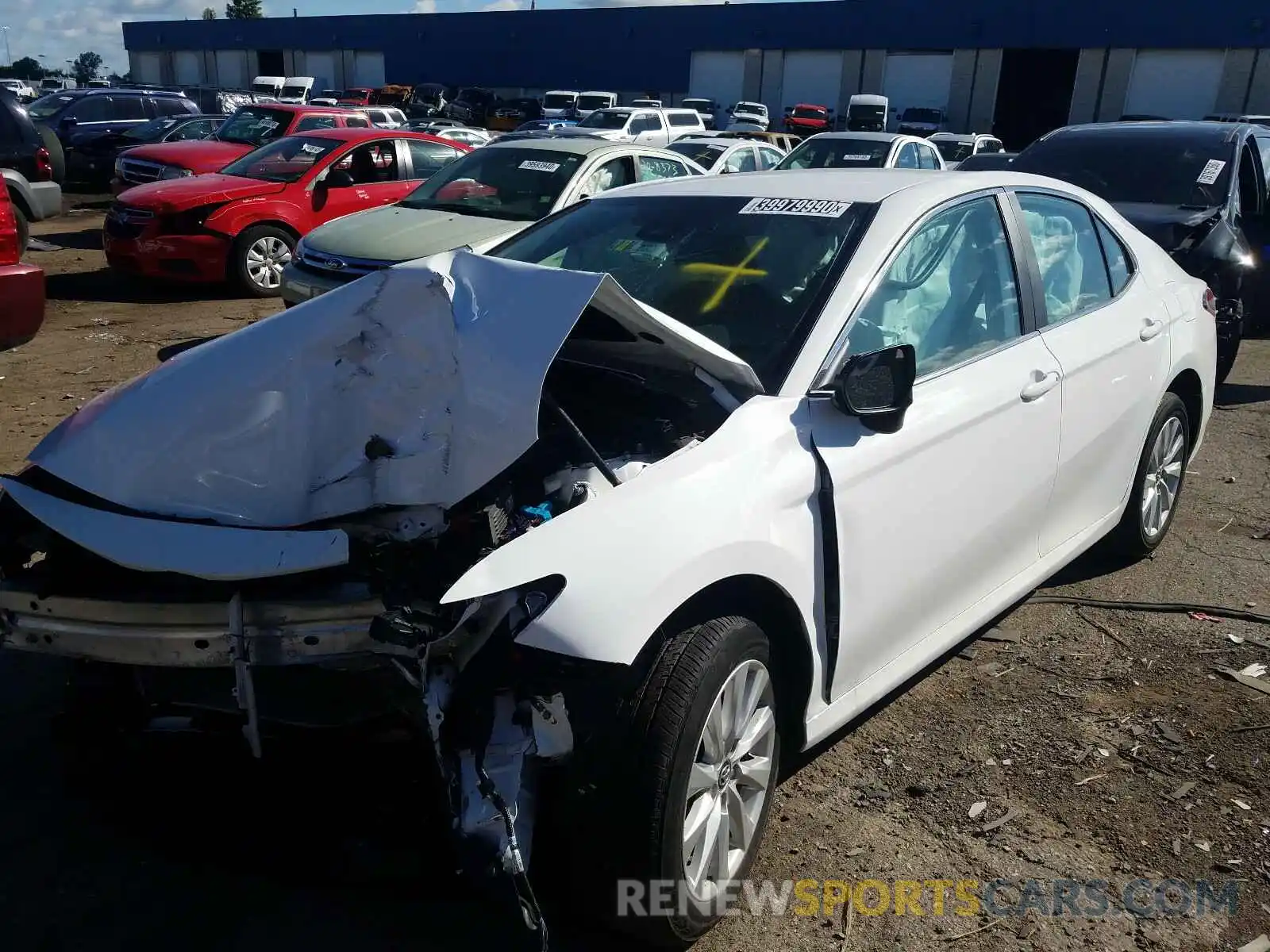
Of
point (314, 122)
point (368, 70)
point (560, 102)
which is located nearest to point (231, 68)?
point (368, 70)

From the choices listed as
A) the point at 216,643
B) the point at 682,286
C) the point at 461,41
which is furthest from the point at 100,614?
the point at 461,41

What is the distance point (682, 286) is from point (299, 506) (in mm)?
1468

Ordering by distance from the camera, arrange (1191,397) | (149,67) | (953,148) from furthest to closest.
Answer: (149,67)
(953,148)
(1191,397)

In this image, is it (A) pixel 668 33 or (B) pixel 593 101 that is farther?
(A) pixel 668 33

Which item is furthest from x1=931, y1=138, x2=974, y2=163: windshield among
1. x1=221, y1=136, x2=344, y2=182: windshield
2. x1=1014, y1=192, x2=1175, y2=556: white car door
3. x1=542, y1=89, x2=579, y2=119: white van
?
x1=1014, y1=192, x2=1175, y2=556: white car door

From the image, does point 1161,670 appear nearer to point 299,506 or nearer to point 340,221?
point 299,506

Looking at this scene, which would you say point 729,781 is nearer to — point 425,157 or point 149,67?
point 425,157

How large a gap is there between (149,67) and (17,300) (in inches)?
3259

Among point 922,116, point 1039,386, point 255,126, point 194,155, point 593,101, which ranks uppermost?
point 1039,386

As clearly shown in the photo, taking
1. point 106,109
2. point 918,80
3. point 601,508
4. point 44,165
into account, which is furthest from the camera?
point 918,80

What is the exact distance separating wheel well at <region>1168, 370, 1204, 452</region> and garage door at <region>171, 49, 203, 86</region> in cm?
8014

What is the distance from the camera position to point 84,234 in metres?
15.3

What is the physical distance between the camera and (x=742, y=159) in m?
15.2

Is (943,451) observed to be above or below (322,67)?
above
